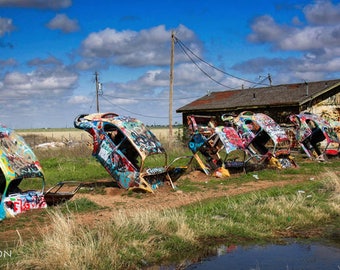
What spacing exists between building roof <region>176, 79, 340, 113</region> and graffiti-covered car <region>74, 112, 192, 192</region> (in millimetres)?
12748

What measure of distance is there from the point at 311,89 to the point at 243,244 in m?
19.7

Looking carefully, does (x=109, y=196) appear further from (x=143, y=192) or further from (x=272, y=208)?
(x=272, y=208)

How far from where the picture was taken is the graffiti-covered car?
1347cm

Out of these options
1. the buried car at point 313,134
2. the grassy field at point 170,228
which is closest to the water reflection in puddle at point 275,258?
the grassy field at point 170,228

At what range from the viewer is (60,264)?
636cm

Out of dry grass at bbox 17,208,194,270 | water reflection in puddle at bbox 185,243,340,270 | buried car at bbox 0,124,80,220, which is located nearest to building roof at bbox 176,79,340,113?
buried car at bbox 0,124,80,220

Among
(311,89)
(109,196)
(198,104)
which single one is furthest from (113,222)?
(198,104)

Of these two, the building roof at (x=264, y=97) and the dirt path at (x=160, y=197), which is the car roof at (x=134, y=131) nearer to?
the dirt path at (x=160, y=197)

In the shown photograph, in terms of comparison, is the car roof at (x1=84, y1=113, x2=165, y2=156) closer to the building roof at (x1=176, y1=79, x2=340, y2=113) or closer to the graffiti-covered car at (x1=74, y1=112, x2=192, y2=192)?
the graffiti-covered car at (x1=74, y1=112, x2=192, y2=192)

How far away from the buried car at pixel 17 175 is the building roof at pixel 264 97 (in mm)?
16611

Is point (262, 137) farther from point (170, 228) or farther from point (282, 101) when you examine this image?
point (170, 228)

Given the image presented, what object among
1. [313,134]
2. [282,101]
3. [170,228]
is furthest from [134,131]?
[282,101]

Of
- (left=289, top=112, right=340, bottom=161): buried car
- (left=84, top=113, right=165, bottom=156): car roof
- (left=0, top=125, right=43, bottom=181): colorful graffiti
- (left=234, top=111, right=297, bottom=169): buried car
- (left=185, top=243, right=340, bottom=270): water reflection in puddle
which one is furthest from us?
(left=289, top=112, right=340, bottom=161): buried car

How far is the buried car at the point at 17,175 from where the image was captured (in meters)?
10.2
